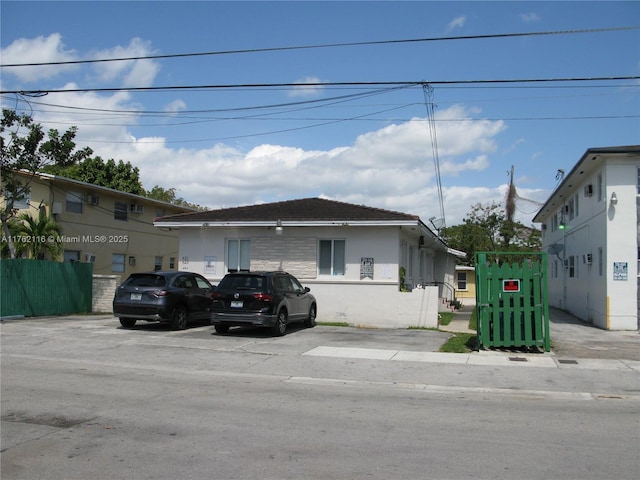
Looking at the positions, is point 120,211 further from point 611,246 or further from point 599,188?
point 611,246

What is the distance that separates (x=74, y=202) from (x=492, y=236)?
32789 mm

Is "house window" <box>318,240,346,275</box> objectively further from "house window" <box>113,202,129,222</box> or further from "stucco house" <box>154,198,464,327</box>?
"house window" <box>113,202,129,222</box>

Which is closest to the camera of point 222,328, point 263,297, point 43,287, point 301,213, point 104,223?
point 263,297

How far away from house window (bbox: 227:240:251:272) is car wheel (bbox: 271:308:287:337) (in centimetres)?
563

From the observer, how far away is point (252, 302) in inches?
583

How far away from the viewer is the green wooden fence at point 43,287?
19.3 m

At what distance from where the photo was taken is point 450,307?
1156 inches

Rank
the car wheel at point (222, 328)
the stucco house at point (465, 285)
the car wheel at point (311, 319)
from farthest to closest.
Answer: the stucco house at point (465, 285), the car wheel at point (311, 319), the car wheel at point (222, 328)

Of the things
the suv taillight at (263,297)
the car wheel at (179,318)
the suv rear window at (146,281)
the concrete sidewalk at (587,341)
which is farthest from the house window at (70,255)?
the concrete sidewalk at (587,341)

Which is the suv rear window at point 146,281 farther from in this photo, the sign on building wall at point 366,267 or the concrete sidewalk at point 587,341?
the concrete sidewalk at point 587,341

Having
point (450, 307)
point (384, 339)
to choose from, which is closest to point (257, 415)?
point (384, 339)

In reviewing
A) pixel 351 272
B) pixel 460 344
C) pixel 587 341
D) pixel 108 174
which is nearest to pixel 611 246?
pixel 587 341

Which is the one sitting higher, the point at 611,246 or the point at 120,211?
the point at 120,211

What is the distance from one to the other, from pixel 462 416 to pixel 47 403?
5.65 m
